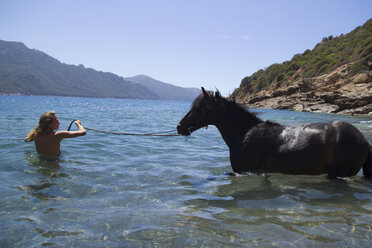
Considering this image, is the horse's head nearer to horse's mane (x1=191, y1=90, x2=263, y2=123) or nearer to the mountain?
horse's mane (x1=191, y1=90, x2=263, y2=123)

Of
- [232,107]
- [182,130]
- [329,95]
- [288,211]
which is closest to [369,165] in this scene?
[288,211]

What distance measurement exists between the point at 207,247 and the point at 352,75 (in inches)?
1865

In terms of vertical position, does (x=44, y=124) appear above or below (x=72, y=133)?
above

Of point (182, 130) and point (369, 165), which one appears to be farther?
point (182, 130)

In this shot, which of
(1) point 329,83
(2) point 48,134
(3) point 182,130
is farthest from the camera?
(1) point 329,83

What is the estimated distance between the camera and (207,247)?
3039 millimetres

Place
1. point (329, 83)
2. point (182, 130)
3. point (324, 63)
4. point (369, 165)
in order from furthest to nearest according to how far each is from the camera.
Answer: point (324, 63) < point (329, 83) < point (182, 130) < point (369, 165)

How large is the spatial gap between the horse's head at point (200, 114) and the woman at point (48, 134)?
8.85 ft

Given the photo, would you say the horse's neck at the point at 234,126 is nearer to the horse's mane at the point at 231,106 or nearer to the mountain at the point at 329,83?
the horse's mane at the point at 231,106

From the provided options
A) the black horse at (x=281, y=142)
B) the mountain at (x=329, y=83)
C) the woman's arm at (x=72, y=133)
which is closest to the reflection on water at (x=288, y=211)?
the black horse at (x=281, y=142)

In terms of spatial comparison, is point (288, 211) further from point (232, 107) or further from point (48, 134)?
point (48, 134)

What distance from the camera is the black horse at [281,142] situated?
4.95 m

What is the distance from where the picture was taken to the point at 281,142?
5.58 metres

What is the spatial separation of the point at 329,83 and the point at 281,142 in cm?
4612
